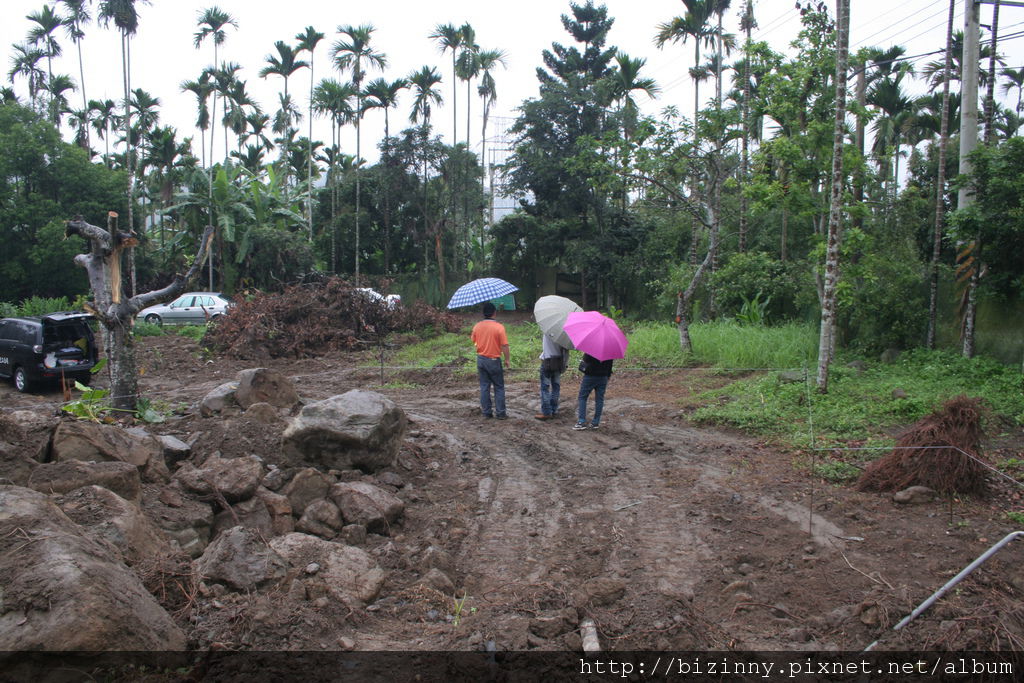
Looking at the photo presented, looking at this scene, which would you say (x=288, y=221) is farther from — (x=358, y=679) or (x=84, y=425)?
(x=358, y=679)

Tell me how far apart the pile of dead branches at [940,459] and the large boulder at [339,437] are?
189 inches

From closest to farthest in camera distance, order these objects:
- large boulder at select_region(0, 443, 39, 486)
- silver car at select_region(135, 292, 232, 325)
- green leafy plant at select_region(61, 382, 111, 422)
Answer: large boulder at select_region(0, 443, 39, 486) < green leafy plant at select_region(61, 382, 111, 422) < silver car at select_region(135, 292, 232, 325)

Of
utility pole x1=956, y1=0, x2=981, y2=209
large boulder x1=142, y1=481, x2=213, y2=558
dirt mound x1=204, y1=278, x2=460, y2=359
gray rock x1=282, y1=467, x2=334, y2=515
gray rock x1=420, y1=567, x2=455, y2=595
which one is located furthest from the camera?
dirt mound x1=204, y1=278, x2=460, y2=359

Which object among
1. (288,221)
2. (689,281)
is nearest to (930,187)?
(689,281)

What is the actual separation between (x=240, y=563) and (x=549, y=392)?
6.19 meters

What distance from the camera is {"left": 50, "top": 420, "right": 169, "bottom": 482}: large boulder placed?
6.11 meters

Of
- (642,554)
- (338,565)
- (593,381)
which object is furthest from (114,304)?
(642,554)

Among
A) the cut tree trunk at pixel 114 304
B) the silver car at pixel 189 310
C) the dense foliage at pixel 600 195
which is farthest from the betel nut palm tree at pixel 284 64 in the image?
the cut tree trunk at pixel 114 304

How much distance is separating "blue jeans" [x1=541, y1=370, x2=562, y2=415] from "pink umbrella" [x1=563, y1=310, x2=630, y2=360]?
1155 millimetres

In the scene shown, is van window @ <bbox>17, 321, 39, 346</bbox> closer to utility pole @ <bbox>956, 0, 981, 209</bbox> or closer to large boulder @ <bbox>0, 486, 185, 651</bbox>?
large boulder @ <bbox>0, 486, 185, 651</bbox>

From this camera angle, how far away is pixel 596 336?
9.05 meters

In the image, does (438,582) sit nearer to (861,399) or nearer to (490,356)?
(490,356)

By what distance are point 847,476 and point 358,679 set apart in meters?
5.36

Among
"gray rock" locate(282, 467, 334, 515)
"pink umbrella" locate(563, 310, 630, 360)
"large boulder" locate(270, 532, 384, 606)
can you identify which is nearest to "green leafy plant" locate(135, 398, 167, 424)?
"gray rock" locate(282, 467, 334, 515)
